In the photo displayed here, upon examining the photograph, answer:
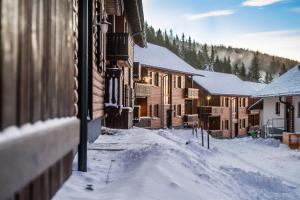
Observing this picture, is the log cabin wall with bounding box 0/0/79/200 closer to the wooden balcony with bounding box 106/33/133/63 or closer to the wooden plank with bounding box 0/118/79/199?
the wooden plank with bounding box 0/118/79/199

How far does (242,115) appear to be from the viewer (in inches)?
2152

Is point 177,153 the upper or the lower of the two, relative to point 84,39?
lower

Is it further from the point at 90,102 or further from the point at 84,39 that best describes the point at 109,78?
the point at 84,39

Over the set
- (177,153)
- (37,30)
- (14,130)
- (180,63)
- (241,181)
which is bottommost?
(241,181)

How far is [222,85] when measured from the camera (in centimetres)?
5219

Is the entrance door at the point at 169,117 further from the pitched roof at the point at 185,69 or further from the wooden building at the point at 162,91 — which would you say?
the pitched roof at the point at 185,69

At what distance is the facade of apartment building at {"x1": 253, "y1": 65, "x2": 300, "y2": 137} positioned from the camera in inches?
1091

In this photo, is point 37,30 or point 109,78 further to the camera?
point 109,78

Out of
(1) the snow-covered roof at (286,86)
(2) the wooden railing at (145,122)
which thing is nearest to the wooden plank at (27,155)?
(1) the snow-covered roof at (286,86)

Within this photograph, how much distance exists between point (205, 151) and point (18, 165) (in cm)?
1372

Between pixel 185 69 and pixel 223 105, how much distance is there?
9.63 metres

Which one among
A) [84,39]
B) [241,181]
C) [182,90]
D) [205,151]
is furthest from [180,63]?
[84,39]

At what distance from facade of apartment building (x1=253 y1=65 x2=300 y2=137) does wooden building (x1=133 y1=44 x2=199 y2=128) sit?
30.4 feet

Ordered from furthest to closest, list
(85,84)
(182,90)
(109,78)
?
(182,90), (109,78), (85,84)
